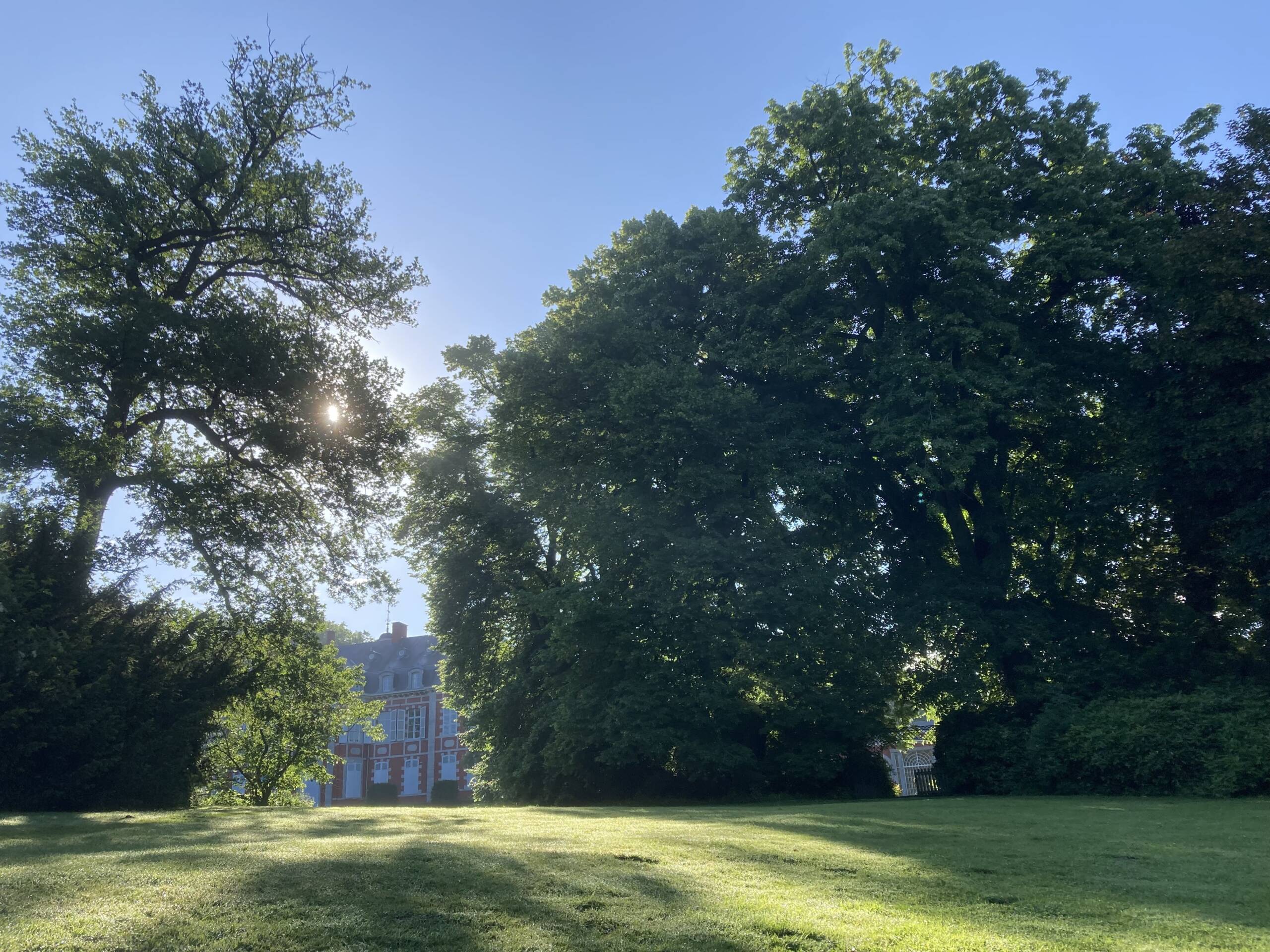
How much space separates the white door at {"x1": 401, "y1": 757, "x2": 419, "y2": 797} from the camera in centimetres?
6869

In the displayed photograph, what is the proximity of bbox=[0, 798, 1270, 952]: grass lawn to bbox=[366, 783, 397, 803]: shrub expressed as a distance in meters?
54.4

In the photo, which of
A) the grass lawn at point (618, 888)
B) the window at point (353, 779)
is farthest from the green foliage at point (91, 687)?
the window at point (353, 779)

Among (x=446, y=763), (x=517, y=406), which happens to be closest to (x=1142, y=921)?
(x=517, y=406)

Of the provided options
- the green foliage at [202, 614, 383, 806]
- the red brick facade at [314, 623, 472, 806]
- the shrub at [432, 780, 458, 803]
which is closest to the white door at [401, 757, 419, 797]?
the red brick facade at [314, 623, 472, 806]

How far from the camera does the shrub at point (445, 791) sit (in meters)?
57.8

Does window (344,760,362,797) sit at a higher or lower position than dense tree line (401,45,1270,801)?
lower

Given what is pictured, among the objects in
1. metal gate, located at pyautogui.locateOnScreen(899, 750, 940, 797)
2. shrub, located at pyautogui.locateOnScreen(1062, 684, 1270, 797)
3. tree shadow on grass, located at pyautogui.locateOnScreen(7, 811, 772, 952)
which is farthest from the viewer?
metal gate, located at pyautogui.locateOnScreen(899, 750, 940, 797)

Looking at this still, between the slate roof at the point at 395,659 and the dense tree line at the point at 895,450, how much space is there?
144 feet

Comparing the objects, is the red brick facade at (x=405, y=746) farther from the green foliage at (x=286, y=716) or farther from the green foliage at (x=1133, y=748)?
the green foliage at (x=1133, y=748)

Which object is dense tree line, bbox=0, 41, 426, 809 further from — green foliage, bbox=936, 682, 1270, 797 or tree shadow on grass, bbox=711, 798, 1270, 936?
green foliage, bbox=936, 682, 1270, 797

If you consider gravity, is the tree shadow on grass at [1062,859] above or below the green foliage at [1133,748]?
below

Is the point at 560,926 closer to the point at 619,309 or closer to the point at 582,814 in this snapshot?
the point at 582,814

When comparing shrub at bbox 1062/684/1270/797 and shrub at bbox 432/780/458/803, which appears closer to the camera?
shrub at bbox 1062/684/1270/797

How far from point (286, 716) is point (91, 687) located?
483 inches
